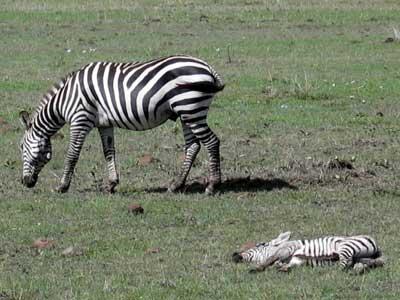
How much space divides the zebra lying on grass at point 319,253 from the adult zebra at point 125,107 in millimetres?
3566

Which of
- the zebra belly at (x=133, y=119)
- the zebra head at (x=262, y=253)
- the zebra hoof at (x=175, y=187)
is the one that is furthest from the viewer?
the zebra belly at (x=133, y=119)

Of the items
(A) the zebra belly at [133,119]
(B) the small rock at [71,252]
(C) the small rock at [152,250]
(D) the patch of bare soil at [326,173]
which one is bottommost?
(D) the patch of bare soil at [326,173]

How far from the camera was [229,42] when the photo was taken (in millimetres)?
26234

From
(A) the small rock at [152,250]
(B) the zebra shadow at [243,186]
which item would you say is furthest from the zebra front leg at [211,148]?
(A) the small rock at [152,250]

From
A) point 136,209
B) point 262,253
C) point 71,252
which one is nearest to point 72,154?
point 136,209

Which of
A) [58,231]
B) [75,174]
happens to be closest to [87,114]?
[75,174]

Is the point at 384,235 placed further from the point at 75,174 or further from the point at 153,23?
the point at 153,23

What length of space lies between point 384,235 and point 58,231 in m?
3.16

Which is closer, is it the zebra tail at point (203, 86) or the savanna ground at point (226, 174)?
the savanna ground at point (226, 174)

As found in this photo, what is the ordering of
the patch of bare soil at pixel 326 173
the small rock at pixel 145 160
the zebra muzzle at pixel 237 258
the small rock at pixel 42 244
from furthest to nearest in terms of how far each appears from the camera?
the small rock at pixel 145 160 → the patch of bare soil at pixel 326 173 → the small rock at pixel 42 244 → the zebra muzzle at pixel 237 258

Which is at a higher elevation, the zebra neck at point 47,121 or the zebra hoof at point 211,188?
the zebra neck at point 47,121

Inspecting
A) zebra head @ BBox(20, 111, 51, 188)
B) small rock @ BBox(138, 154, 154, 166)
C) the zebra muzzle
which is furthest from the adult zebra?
the zebra muzzle

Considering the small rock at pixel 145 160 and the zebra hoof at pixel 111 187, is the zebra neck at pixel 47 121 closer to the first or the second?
the zebra hoof at pixel 111 187

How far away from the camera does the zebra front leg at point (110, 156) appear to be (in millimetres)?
12977
